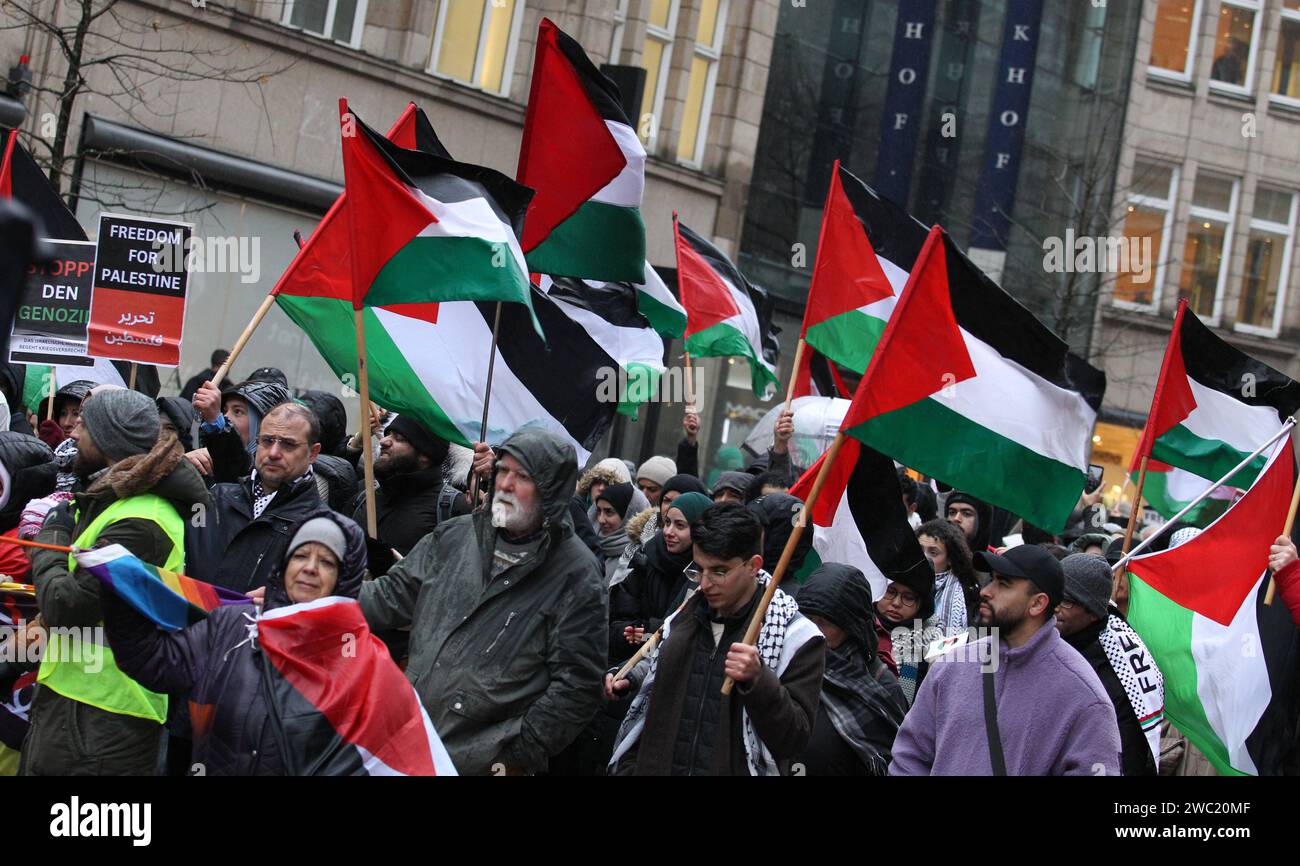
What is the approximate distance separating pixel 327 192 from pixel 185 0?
247cm

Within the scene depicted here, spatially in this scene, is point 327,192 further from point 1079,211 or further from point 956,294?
point 1079,211

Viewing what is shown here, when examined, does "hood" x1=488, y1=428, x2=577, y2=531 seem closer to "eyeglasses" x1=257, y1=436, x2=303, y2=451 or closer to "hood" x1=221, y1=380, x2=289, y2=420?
"eyeglasses" x1=257, y1=436, x2=303, y2=451

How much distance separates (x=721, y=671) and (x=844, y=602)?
2.56 ft

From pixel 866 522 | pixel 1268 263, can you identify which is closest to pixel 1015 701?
pixel 866 522

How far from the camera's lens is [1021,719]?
539cm

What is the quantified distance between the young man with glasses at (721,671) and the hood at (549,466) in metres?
0.52

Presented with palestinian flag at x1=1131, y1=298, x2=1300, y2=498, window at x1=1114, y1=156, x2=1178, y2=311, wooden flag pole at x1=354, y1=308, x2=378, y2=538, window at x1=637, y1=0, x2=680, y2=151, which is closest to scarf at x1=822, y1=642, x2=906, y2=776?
wooden flag pole at x1=354, y1=308, x2=378, y2=538

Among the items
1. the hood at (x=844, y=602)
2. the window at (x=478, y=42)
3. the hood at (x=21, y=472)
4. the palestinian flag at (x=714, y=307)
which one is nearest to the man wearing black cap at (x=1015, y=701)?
the hood at (x=844, y=602)

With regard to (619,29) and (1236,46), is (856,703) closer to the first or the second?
(619,29)

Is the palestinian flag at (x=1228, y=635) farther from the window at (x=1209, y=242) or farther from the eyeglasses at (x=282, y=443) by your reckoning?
the window at (x=1209, y=242)

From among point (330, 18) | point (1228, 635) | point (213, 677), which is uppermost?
point (330, 18)

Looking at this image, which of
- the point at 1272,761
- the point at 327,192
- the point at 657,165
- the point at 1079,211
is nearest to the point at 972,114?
the point at 1079,211

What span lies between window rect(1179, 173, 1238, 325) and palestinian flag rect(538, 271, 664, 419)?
20.8 meters

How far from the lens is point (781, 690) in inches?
203
